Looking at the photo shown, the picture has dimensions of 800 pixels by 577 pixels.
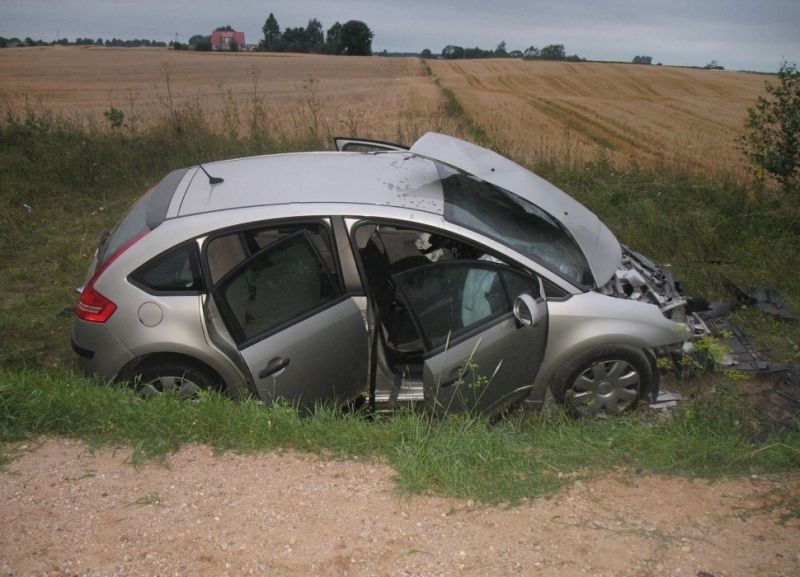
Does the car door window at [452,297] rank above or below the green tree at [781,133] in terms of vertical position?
below

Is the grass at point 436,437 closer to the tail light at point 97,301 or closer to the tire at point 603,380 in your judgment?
the tire at point 603,380

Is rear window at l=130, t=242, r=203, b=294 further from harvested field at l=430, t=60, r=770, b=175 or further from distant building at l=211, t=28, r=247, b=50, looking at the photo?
distant building at l=211, t=28, r=247, b=50

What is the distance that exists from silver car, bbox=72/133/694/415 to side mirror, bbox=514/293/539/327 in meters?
0.01

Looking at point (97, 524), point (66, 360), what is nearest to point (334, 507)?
point (97, 524)

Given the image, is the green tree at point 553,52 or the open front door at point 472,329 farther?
the green tree at point 553,52

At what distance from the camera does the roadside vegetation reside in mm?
3863

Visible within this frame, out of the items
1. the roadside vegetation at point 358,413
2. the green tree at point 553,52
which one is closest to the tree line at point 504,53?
the green tree at point 553,52

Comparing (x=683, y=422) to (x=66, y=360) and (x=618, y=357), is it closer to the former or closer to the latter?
(x=618, y=357)

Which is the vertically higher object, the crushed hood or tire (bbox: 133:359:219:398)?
the crushed hood

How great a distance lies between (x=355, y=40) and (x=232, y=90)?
40.2 metres

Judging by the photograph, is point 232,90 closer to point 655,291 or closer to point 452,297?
point 655,291

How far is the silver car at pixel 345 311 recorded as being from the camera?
4.33 meters

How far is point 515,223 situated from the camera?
16.2ft

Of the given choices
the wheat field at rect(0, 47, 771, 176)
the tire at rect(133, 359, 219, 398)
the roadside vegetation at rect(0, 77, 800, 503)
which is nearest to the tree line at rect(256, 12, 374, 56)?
the wheat field at rect(0, 47, 771, 176)
